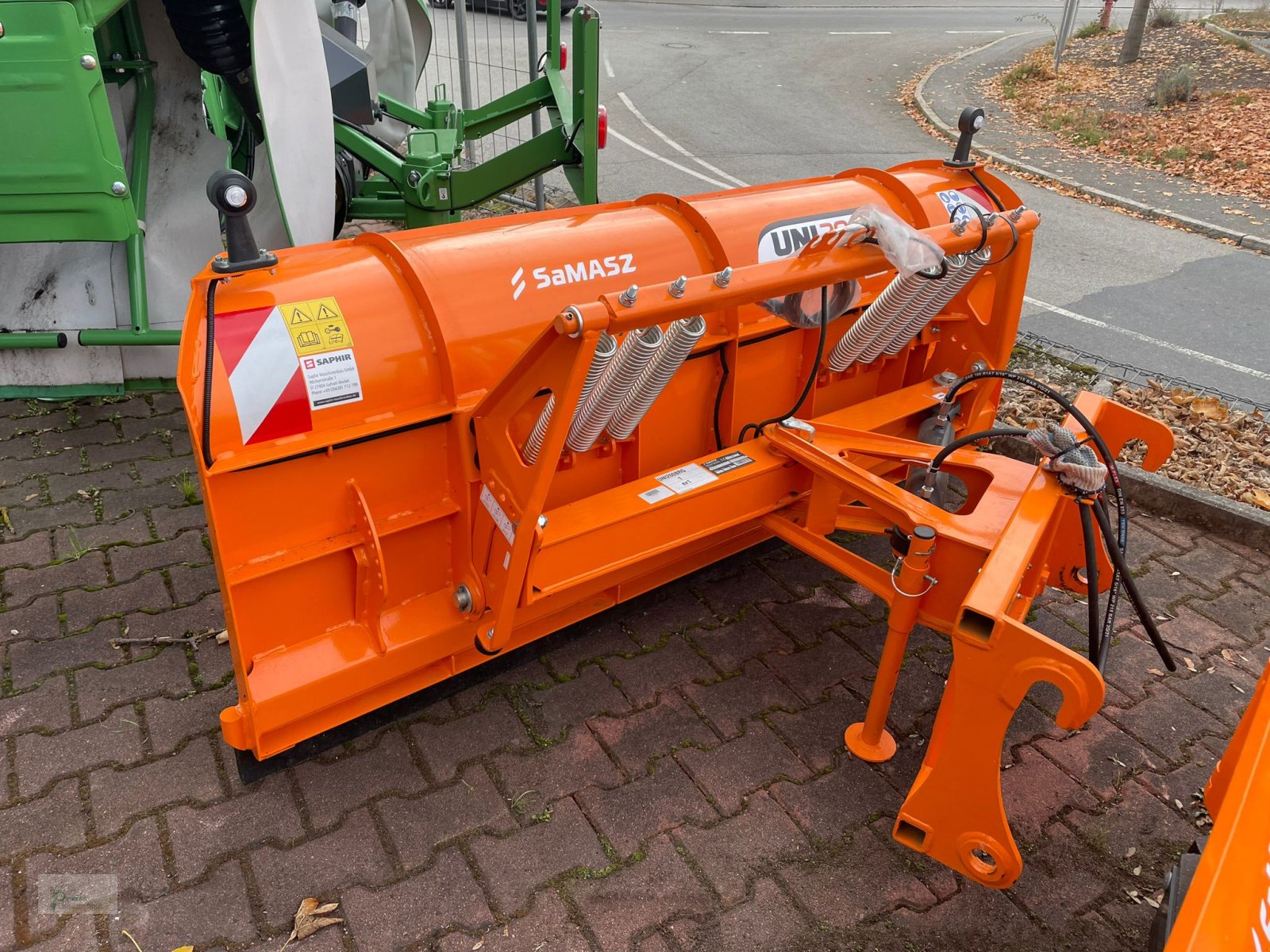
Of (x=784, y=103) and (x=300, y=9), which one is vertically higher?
(x=300, y=9)

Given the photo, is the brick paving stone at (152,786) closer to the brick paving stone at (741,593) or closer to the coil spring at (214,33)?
the brick paving stone at (741,593)

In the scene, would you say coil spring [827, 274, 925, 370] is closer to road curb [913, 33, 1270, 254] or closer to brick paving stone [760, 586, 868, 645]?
brick paving stone [760, 586, 868, 645]

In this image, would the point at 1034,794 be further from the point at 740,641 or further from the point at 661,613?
the point at 661,613

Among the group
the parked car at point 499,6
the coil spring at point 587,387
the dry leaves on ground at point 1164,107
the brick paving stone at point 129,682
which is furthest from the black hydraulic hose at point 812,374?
the dry leaves on ground at point 1164,107

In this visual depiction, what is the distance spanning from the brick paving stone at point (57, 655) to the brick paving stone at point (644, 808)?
5.66 ft

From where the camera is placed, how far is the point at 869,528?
124 inches

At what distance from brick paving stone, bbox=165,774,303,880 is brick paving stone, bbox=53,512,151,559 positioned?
146cm

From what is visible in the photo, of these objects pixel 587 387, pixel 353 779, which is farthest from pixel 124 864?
pixel 587 387

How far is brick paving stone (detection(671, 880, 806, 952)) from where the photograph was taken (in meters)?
2.37

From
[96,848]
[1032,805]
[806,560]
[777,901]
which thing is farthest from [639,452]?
[96,848]

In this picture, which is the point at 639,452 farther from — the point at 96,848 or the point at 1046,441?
the point at 96,848

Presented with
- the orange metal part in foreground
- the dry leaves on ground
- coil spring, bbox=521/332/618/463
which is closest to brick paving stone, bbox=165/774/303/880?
the orange metal part in foreground

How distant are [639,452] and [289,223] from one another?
199 cm

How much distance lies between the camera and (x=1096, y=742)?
10.0 feet
